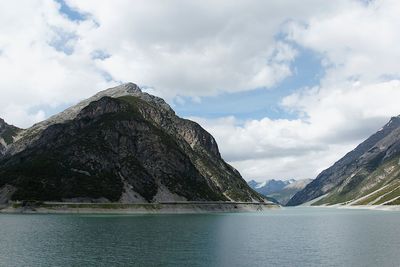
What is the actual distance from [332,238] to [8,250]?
3098 inches

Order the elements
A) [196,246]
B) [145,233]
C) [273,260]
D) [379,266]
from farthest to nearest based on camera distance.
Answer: [145,233]
[196,246]
[273,260]
[379,266]

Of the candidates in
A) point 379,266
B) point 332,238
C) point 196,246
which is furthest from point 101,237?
point 379,266

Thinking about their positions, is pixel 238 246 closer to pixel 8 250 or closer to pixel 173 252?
pixel 173 252

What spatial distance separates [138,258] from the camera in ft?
267

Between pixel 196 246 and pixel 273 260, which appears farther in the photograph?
pixel 196 246

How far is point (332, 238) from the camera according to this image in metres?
117

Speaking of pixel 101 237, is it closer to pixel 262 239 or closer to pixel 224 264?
pixel 262 239

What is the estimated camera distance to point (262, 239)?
115 meters

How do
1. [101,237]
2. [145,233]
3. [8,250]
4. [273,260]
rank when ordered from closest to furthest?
[273,260] < [8,250] < [101,237] < [145,233]

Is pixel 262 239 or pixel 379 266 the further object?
pixel 262 239

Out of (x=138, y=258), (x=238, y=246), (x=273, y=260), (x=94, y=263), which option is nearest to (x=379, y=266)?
(x=273, y=260)

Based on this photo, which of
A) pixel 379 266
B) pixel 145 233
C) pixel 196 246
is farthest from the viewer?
pixel 145 233

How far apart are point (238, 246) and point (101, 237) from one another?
36878 millimetres

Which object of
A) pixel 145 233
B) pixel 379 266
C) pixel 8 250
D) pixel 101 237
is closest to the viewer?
pixel 379 266
